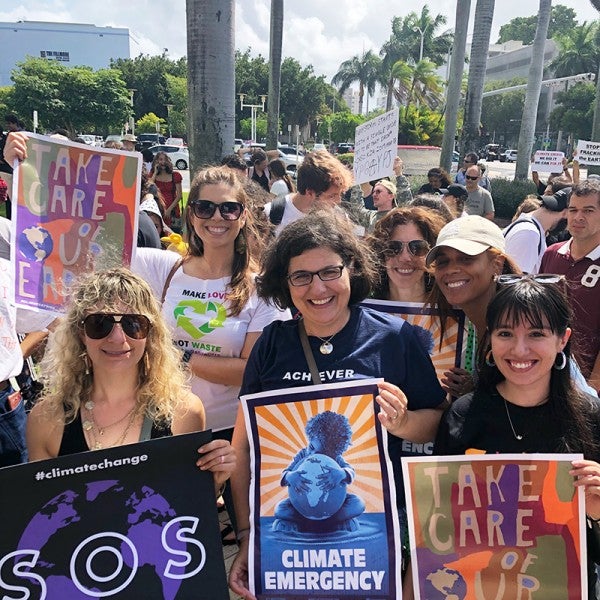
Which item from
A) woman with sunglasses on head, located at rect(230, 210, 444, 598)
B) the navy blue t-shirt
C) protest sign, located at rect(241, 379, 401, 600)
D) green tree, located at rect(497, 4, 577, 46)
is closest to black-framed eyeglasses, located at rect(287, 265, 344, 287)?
woman with sunglasses on head, located at rect(230, 210, 444, 598)

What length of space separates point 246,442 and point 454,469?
0.73 meters

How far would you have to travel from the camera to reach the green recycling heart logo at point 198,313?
265 centimetres

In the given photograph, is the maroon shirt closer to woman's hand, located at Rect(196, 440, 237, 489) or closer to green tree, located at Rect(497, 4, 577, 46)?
woman's hand, located at Rect(196, 440, 237, 489)

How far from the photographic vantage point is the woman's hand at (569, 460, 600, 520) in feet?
5.85

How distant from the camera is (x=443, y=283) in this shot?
8.09ft

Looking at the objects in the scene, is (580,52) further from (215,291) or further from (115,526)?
(115,526)

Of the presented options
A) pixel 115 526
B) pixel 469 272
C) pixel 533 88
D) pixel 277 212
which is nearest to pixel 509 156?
pixel 533 88

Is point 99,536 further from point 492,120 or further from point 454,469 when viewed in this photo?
point 492,120

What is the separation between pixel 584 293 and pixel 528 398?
1941 mm

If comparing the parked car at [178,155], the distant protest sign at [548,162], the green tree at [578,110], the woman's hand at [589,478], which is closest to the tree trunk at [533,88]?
the distant protest sign at [548,162]

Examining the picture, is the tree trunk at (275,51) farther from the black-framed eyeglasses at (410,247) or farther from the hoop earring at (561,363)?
the hoop earring at (561,363)

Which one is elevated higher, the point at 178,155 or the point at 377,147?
Answer: the point at 178,155

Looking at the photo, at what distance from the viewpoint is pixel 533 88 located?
1808 cm

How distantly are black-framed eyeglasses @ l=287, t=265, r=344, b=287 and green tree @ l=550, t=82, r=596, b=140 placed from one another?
54.4 m
